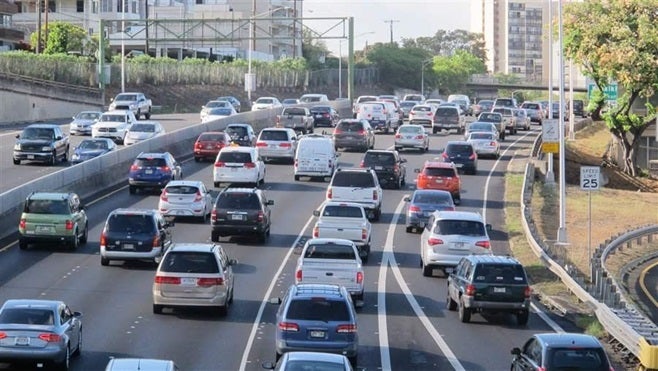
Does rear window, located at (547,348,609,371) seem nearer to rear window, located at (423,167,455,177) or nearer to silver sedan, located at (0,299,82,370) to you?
silver sedan, located at (0,299,82,370)

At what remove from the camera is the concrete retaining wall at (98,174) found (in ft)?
138

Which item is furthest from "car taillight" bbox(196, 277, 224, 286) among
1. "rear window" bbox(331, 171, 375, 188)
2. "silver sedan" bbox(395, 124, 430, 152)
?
"silver sedan" bbox(395, 124, 430, 152)

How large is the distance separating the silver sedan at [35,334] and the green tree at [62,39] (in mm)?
92104

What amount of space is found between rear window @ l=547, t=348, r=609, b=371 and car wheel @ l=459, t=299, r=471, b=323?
32.9 feet

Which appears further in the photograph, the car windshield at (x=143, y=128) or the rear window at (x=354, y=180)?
the car windshield at (x=143, y=128)

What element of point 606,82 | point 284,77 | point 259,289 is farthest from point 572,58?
point 284,77

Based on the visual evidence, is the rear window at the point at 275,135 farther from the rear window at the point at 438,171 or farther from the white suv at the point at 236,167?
the rear window at the point at 438,171

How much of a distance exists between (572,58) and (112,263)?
44687mm

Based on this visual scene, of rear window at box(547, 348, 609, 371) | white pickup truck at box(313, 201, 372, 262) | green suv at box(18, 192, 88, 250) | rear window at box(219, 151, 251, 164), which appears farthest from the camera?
rear window at box(219, 151, 251, 164)

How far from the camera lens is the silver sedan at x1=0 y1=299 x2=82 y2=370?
76.1 ft

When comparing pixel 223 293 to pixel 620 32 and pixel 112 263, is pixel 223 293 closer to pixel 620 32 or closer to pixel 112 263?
pixel 112 263

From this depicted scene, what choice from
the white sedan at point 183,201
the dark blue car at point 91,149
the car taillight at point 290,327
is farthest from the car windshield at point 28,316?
the dark blue car at point 91,149

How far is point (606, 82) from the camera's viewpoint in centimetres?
7888

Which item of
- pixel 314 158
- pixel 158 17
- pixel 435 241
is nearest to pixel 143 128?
pixel 314 158
